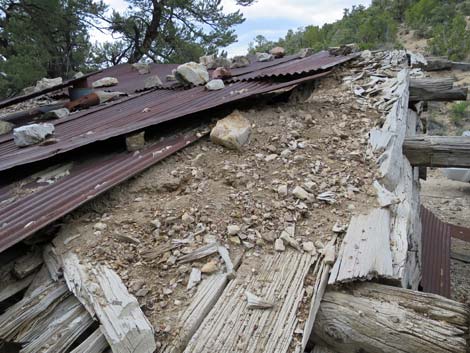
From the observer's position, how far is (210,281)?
4.66ft

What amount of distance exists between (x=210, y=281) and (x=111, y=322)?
1.34ft

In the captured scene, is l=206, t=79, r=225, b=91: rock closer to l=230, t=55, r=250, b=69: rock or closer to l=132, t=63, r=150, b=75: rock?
l=230, t=55, r=250, b=69: rock

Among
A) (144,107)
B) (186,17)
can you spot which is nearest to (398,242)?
(144,107)

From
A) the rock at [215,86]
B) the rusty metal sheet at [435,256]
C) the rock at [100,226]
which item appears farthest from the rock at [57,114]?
the rusty metal sheet at [435,256]

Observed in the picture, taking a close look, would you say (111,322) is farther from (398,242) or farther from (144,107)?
(144,107)

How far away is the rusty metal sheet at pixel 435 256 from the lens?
12.8 ft

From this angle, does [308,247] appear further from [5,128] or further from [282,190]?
[5,128]

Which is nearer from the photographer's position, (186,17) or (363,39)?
(186,17)

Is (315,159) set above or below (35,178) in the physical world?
below

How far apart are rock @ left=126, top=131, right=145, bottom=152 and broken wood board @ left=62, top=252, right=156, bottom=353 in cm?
97

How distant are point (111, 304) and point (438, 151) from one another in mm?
2476

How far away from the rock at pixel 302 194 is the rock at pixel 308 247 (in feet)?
1.15

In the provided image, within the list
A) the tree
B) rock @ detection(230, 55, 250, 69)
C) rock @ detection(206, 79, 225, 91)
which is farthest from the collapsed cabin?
the tree

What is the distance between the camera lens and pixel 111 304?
1.27 metres
